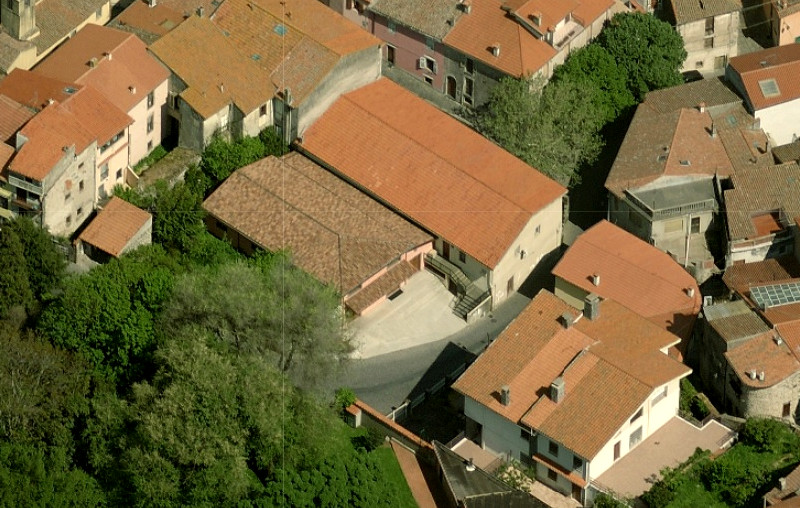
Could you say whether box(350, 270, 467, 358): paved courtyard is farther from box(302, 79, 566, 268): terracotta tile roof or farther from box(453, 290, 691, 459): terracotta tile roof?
box(453, 290, 691, 459): terracotta tile roof

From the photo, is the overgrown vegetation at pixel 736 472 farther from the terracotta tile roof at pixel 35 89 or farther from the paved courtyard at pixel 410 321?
the terracotta tile roof at pixel 35 89

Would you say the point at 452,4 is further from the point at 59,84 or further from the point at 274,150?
the point at 59,84

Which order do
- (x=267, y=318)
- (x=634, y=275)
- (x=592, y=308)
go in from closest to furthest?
(x=267, y=318)
(x=592, y=308)
(x=634, y=275)

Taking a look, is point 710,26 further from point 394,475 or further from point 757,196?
point 394,475

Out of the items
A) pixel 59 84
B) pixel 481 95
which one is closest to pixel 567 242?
pixel 481 95

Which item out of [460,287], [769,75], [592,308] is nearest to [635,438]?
[592,308]

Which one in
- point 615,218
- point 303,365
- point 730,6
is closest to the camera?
point 303,365
